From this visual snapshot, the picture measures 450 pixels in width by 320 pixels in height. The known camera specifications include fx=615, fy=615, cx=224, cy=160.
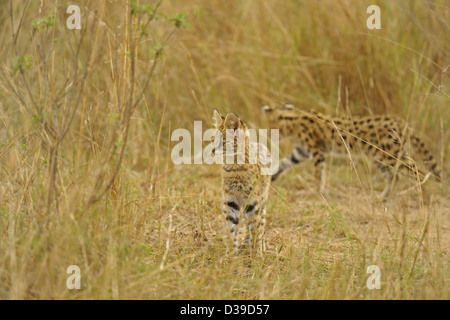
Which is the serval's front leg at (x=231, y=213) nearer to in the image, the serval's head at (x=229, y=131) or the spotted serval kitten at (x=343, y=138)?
the serval's head at (x=229, y=131)

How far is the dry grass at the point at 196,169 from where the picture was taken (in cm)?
368

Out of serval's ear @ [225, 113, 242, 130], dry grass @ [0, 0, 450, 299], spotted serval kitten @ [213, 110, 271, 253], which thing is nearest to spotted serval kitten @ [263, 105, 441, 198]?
dry grass @ [0, 0, 450, 299]

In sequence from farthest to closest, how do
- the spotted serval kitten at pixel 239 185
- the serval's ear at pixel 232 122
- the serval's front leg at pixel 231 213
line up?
the serval's front leg at pixel 231 213 < the spotted serval kitten at pixel 239 185 < the serval's ear at pixel 232 122

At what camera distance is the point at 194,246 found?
185 inches

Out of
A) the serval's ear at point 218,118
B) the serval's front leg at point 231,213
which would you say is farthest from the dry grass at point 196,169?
the serval's ear at point 218,118

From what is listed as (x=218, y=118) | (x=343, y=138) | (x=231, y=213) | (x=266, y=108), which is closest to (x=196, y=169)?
(x=266, y=108)

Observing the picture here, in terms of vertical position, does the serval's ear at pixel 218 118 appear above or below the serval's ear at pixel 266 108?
below

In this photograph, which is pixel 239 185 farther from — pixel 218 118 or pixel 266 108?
pixel 266 108

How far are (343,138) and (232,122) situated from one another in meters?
2.43

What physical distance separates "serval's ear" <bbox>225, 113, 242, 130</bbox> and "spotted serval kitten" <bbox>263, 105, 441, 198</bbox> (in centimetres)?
184

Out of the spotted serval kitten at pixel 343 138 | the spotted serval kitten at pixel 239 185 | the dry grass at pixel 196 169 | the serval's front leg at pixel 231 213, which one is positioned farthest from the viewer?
the spotted serval kitten at pixel 343 138

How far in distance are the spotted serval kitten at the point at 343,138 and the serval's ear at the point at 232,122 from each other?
184cm

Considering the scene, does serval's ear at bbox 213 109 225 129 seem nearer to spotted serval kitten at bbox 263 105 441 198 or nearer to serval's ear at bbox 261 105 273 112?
spotted serval kitten at bbox 263 105 441 198

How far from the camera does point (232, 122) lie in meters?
4.66
